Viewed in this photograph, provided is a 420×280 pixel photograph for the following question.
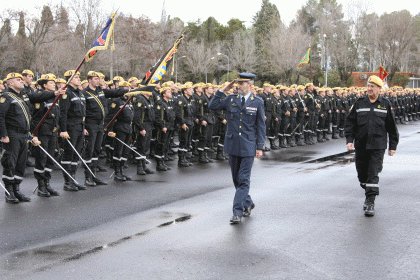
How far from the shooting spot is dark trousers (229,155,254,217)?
24.1 feet

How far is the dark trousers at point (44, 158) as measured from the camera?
9359 millimetres

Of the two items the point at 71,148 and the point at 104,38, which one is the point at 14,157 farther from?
the point at 104,38

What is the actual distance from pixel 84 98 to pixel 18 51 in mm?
34227

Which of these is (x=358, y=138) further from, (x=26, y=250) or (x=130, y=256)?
(x=26, y=250)

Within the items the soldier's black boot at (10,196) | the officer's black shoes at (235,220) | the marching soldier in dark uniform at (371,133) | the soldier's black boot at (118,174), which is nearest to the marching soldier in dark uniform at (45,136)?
the soldier's black boot at (10,196)

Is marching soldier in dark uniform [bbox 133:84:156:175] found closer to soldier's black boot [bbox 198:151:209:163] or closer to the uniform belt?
soldier's black boot [bbox 198:151:209:163]

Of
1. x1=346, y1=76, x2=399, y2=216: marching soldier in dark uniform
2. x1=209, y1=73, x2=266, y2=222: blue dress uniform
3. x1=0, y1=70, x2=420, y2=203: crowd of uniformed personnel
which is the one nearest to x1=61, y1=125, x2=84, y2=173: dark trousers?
x1=0, y1=70, x2=420, y2=203: crowd of uniformed personnel

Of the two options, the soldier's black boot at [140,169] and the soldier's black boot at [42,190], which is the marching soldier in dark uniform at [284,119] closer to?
the soldier's black boot at [140,169]

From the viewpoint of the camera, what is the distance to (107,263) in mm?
5477

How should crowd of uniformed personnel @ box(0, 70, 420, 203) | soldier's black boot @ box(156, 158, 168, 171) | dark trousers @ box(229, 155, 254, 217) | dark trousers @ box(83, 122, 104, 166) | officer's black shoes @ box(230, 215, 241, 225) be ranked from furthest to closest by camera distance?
soldier's black boot @ box(156, 158, 168, 171)
dark trousers @ box(83, 122, 104, 166)
crowd of uniformed personnel @ box(0, 70, 420, 203)
dark trousers @ box(229, 155, 254, 217)
officer's black shoes @ box(230, 215, 241, 225)

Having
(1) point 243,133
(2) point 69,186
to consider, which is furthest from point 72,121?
(1) point 243,133

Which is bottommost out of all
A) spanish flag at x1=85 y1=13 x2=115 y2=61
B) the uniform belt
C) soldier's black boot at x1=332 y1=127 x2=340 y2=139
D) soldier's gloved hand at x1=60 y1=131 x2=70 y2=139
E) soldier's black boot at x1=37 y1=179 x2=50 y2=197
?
soldier's black boot at x1=332 y1=127 x2=340 y2=139

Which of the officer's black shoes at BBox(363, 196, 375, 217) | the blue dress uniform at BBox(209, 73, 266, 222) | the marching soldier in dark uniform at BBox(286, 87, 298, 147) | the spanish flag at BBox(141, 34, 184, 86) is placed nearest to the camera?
the blue dress uniform at BBox(209, 73, 266, 222)

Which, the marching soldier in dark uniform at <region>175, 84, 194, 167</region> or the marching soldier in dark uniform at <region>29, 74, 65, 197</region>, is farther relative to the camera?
the marching soldier in dark uniform at <region>175, 84, 194, 167</region>
